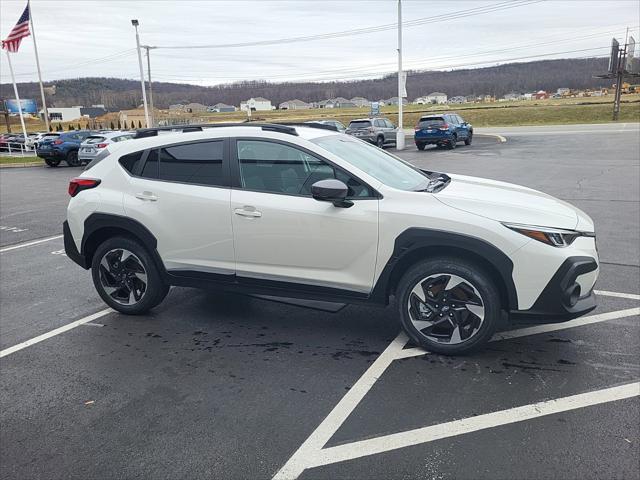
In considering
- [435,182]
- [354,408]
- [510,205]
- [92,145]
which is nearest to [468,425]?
[354,408]

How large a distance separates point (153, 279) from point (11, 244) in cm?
505

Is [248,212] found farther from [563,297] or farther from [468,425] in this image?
[563,297]

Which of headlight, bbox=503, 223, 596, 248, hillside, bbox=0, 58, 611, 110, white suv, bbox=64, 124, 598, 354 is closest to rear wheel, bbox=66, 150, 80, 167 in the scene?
white suv, bbox=64, 124, 598, 354

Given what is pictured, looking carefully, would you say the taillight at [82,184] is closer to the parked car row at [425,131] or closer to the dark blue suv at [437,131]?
the parked car row at [425,131]

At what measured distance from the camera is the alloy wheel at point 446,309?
395cm

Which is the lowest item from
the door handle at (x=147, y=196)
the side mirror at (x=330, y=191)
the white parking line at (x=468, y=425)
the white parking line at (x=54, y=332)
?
the white parking line at (x=468, y=425)

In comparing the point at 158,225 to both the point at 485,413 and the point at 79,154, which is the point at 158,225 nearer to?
the point at 485,413

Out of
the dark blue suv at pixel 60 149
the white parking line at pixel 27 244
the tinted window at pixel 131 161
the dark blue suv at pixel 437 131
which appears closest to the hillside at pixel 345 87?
the dark blue suv at pixel 437 131

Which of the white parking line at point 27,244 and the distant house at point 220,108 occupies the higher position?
the distant house at point 220,108

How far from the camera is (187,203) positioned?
15.2ft

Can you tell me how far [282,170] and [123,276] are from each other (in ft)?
6.42

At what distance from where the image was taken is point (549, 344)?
4.27 metres

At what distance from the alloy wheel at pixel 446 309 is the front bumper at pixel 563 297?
0.98 ft

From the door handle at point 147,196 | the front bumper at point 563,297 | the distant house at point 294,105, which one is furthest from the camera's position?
the distant house at point 294,105
